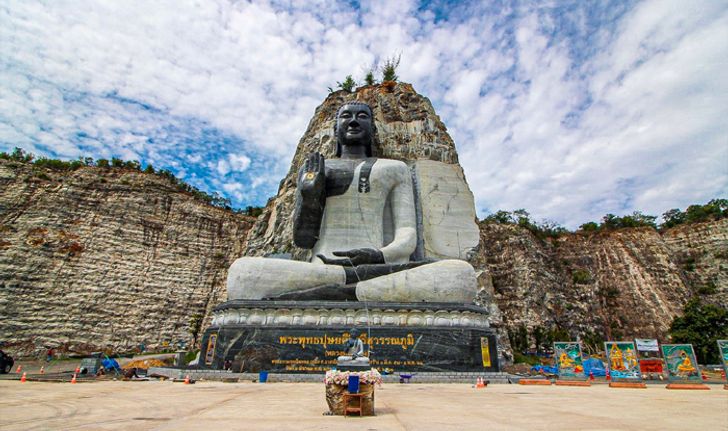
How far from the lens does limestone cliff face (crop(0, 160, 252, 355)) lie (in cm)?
1873

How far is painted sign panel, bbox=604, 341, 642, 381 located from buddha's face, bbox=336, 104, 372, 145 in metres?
7.36

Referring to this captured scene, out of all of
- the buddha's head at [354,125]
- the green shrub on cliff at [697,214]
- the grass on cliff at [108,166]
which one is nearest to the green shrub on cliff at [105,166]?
the grass on cliff at [108,166]

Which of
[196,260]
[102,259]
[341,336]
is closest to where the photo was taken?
[341,336]

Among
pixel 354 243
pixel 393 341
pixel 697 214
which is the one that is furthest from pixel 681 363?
pixel 697 214

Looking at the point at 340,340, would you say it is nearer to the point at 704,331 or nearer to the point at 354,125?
the point at 354,125

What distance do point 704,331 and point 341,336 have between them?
19.2m

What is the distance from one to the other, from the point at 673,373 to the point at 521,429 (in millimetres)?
8627

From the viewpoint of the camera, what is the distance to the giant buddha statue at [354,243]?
→ 8.17 m

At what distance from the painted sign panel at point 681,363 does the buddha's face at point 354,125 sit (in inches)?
330

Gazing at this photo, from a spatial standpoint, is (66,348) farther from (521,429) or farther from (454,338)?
(521,429)

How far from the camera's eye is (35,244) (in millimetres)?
19750

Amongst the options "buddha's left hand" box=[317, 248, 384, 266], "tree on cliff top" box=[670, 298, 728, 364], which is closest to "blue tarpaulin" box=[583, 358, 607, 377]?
"buddha's left hand" box=[317, 248, 384, 266]

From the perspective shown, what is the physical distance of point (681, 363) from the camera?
845 cm

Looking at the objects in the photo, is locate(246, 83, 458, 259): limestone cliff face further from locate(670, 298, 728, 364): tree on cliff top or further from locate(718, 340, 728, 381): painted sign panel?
locate(718, 340, 728, 381): painted sign panel
